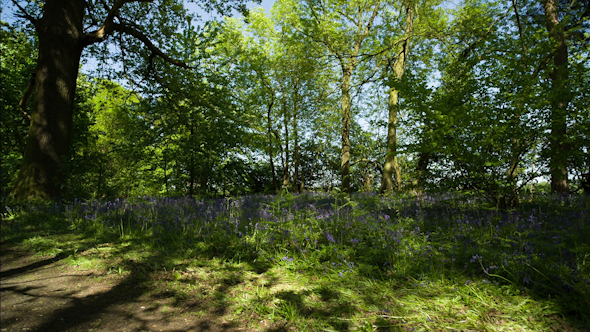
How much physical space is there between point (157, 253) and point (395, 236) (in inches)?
121

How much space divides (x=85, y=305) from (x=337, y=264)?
2.52m

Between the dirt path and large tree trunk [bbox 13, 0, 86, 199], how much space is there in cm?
381

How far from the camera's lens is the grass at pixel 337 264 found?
8.52 feet

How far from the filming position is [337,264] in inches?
143

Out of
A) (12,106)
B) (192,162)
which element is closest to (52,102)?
(192,162)

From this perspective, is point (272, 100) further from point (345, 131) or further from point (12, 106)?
point (12, 106)

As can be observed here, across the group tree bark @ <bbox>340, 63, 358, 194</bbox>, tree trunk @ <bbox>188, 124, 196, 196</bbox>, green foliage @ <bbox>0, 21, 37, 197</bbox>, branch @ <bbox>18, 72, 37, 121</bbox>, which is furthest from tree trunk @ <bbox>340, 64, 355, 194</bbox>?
green foliage @ <bbox>0, 21, 37, 197</bbox>

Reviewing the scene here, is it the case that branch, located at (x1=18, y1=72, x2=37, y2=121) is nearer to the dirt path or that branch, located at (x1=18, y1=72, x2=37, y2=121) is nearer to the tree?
the tree

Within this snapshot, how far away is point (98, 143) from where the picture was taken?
15672 millimetres

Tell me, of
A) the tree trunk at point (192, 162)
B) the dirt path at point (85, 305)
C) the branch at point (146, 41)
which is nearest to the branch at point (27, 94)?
the branch at point (146, 41)

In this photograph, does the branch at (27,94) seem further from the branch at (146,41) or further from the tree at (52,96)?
the branch at (146,41)

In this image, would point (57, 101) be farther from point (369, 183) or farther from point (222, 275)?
point (369, 183)

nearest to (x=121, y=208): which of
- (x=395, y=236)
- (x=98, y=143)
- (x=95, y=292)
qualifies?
(x=95, y=292)

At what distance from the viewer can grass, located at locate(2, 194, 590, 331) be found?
2597mm
